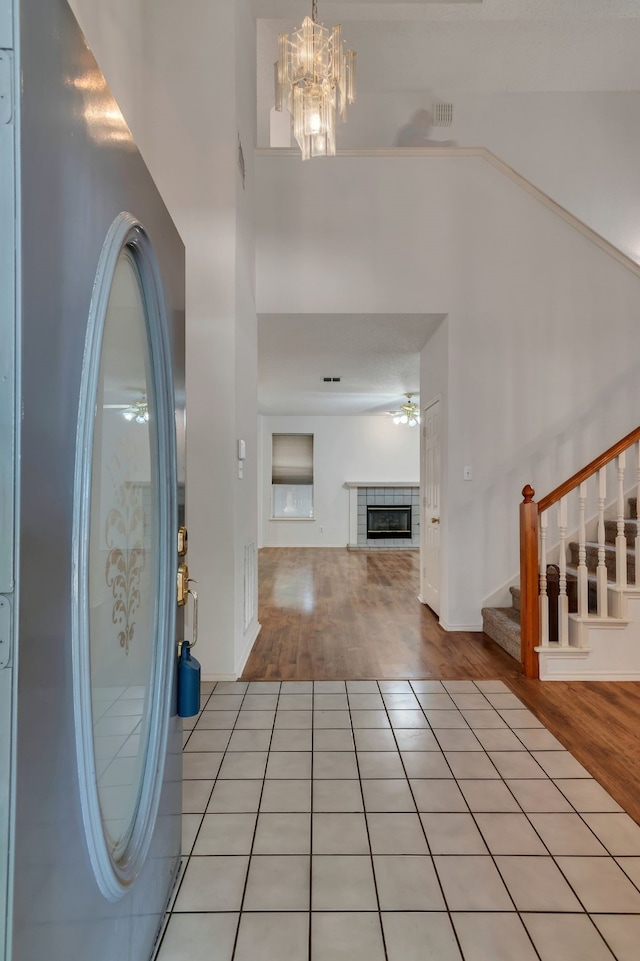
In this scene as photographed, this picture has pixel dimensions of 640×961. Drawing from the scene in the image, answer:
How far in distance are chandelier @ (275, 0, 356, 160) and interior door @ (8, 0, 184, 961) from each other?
1786mm

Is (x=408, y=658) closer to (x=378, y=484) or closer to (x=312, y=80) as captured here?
(x=312, y=80)

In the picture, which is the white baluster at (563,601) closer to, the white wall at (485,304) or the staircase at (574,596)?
the staircase at (574,596)

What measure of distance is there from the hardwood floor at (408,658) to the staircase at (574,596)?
0.35 feet

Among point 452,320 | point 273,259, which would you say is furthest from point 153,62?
point 452,320

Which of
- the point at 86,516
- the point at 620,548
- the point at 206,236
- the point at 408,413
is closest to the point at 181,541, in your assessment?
the point at 86,516

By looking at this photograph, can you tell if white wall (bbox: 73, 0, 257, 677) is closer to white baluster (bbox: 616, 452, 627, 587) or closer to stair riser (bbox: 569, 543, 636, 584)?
white baluster (bbox: 616, 452, 627, 587)

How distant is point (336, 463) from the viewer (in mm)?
10430

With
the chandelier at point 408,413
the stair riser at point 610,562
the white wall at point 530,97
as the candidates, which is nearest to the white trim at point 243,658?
the stair riser at point 610,562

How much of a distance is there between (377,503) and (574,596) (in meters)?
6.74

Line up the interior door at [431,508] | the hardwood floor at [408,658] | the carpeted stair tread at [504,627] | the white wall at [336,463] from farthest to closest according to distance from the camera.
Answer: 1. the white wall at [336,463]
2. the interior door at [431,508]
3. the carpeted stair tread at [504,627]
4. the hardwood floor at [408,658]

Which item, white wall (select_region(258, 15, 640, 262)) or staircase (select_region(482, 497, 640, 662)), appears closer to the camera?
staircase (select_region(482, 497, 640, 662))

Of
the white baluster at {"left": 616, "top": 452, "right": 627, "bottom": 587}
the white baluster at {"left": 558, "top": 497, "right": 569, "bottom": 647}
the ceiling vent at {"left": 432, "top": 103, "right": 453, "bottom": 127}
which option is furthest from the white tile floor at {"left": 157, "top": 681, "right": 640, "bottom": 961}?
the ceiling vent at {"left": 432, "top": 103, "right": 453, "bottom": 127}

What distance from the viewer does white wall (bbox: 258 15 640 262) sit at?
4797mm

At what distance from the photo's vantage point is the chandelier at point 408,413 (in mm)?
8977
